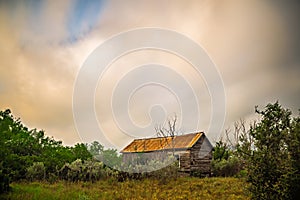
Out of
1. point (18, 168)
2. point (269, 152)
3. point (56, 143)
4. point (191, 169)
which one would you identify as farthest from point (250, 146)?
point (56, 143)

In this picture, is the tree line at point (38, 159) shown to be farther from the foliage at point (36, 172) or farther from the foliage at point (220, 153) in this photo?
the foliage at point (220, 153)

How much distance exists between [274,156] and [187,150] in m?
17.0

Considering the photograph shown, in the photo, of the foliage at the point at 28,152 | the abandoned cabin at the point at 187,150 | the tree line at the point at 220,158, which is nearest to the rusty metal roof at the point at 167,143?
the abandoned cabin at the point at 187,150

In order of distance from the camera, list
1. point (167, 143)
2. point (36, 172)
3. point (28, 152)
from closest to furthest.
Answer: point (36, 172), point (28, 152), point (167, 143)

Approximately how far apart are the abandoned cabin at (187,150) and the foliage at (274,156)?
15.5 meters

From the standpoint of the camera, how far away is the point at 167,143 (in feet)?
85.3

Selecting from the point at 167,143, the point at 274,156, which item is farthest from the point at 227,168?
the point at 274,156

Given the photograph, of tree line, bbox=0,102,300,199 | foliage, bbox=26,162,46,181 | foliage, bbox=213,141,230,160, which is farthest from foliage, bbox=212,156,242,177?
foliage, bbox=26,162,46,181

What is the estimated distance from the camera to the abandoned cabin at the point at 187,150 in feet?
77.8

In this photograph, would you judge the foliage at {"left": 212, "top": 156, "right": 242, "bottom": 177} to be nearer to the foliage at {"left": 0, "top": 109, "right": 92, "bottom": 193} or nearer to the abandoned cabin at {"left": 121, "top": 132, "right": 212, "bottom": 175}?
the abandoned cabin at {"left": 121, "top": 132, "right": 212, "bottom": 175}

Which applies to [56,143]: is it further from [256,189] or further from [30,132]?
[256,189]

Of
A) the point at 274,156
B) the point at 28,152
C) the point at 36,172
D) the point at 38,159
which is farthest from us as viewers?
the point at 28,152

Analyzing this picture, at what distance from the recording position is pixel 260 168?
7.33 m

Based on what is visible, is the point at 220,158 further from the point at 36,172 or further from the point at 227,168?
the point at 36,172
